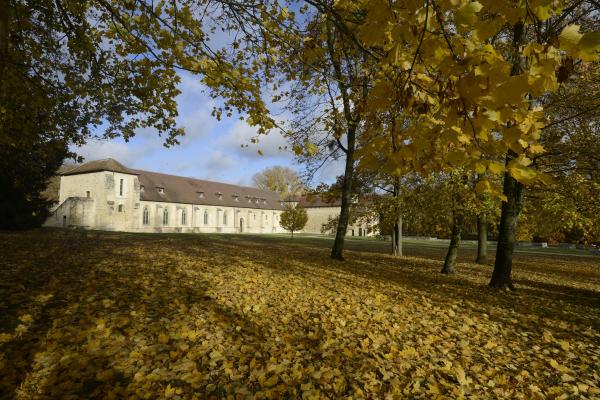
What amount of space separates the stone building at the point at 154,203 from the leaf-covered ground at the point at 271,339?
35.8 m

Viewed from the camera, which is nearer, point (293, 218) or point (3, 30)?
point (3, 30)

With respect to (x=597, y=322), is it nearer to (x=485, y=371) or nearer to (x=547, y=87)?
(x=485, y=371)

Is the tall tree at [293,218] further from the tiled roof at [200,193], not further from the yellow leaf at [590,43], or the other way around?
the yellow leaf at [590,43]

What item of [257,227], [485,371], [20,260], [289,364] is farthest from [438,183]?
[257,227]

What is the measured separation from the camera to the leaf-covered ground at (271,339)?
3830mm

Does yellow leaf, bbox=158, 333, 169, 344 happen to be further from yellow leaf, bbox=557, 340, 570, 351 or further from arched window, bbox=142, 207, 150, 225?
arched window, bbox=142, 207, 150, 225

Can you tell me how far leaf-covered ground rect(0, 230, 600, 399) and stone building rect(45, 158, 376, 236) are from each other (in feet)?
117

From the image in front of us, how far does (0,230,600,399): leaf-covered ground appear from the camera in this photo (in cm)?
383

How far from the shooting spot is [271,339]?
5.11 metres

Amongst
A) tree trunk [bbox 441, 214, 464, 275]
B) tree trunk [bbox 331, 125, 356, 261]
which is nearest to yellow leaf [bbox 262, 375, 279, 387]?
tree trunk [bbox 441, 214, 464, 275]

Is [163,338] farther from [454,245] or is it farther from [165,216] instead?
[165,216]

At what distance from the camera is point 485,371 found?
4.45 metres


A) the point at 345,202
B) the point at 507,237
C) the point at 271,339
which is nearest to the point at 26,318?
the point at 271,339

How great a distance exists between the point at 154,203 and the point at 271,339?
48632mm
